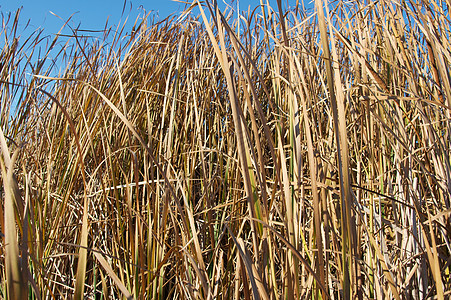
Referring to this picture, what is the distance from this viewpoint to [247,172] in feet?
1.32

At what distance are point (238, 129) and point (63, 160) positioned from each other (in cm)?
88

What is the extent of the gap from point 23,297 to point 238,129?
0.27 metres

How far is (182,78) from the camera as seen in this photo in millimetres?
1316

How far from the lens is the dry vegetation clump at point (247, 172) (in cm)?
44

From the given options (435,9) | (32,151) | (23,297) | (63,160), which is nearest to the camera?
(23,297)

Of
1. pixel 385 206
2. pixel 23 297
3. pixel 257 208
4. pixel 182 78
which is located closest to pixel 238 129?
pixel 257 208

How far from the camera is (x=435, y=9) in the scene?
85cm

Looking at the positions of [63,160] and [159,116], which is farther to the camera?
[159,116]

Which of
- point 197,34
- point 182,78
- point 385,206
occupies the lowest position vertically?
point 385,206

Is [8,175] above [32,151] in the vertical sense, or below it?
below

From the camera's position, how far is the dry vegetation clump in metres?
0.44

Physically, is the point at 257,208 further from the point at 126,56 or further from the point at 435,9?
the point at 126,56

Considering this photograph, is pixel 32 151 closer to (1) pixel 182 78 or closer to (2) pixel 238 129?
(1) pixel 182 78

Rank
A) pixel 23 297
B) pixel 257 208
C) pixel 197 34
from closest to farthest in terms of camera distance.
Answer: pixel 23 297, pixel 257 208, pixel 197 34
